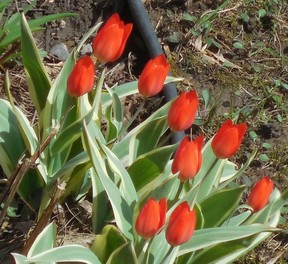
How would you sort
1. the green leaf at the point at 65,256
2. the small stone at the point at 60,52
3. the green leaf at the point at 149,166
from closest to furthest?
the green leaf at the point at 65,256
the green leaf at the point at 149,166
the small stone at the point at 60,52

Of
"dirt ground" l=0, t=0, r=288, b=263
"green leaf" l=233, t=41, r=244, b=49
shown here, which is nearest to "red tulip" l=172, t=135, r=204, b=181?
"dirt ground" l=0, t=0, r=288, b=263

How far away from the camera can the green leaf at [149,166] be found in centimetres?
217

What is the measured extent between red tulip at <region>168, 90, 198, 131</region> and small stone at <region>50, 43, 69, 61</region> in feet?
3.67

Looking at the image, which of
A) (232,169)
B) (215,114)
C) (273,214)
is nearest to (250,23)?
(215,114)

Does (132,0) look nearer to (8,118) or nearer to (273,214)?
(8,118)

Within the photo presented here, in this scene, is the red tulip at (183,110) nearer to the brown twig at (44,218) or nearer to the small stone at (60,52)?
the brown twig at (44,218)

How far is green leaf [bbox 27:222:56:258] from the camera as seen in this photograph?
1.97 meters

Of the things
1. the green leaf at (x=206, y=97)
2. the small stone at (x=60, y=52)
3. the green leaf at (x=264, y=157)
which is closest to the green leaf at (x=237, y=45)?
the green leaf at (x=206, y=97)

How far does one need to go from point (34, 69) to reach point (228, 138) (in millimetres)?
681

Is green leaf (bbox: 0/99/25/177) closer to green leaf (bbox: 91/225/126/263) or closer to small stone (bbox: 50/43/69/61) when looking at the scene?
green leaf (bbox: 91/225/126/263)

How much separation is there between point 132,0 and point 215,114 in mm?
521

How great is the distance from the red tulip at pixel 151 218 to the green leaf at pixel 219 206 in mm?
416

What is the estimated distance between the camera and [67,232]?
241 centimetres

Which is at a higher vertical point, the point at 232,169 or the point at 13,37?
the point at 13,37
